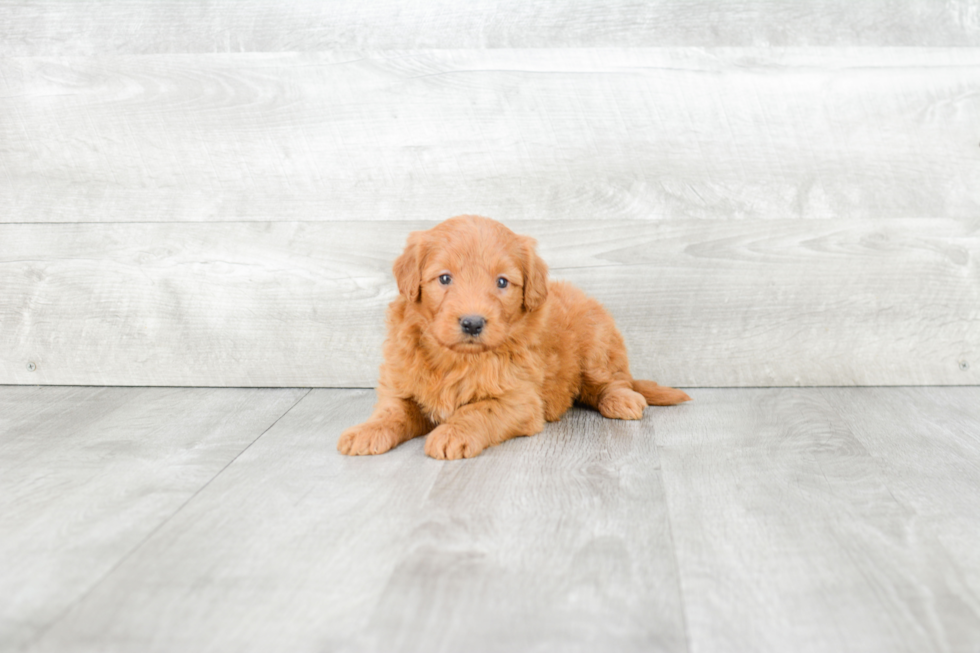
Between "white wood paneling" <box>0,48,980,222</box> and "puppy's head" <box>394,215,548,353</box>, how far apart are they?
2.21 feet

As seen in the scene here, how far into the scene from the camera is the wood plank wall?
274cm

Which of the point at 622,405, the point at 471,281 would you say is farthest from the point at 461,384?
the point at 622,405

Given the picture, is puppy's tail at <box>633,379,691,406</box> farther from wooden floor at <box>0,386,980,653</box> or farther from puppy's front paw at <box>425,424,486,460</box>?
puppy's front paw at <box>425,424,486,460</box>

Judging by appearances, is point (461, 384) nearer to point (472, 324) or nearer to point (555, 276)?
point (472, 324)

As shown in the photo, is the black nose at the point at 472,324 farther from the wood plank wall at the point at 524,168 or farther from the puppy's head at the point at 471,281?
the wood plank wall at the point at 524,168

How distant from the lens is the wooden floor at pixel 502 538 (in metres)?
1.18

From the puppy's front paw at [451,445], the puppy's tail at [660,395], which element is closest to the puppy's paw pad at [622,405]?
the puppy's tail at [660,395]

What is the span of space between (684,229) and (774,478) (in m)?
1.16

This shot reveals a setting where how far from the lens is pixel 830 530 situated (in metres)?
1.54

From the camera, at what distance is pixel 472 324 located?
6.51 feet

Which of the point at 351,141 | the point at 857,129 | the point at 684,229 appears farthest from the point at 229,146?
the point at 857,129

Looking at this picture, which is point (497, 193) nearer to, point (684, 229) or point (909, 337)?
point (684, 229)

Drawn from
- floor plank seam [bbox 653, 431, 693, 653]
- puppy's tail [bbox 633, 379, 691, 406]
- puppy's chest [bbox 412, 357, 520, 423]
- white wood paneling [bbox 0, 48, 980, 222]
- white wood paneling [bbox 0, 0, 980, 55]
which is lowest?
puppy's tail [bbox 633, 379, 691, 406]

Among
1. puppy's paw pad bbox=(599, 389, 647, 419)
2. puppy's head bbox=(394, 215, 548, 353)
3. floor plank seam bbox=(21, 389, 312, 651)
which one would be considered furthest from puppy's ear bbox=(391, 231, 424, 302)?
puppy's paw pad bbox=(599, 389, 647, 419)
